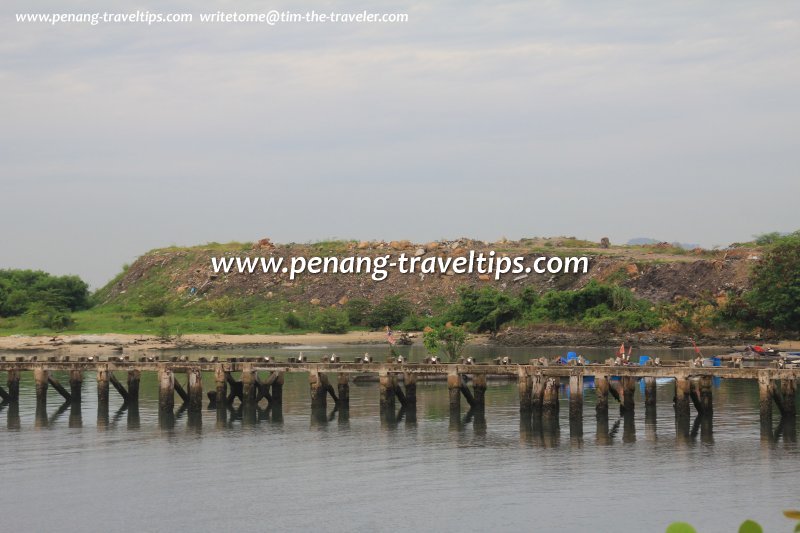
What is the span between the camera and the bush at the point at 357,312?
12250 centimetres

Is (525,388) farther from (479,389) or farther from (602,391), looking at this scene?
(602,391)

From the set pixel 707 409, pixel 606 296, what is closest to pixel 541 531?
pixel 707 409

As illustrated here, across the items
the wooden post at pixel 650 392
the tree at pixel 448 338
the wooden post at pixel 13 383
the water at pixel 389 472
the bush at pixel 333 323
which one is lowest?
the water at pixel 389 472

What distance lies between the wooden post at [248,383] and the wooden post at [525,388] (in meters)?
13.3

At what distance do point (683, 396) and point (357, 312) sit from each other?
74.5 metres

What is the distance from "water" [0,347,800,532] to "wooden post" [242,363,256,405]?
904 millimetres

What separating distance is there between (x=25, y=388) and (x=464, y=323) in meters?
50.9

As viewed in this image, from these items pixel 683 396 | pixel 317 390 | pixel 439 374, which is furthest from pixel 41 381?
pixel 683 396

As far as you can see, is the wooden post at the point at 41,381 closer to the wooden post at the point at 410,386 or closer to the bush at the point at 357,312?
the wooden post at the point at 410,386

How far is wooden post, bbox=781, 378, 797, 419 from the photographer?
48906 millimetres

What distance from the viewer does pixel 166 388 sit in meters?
56.2

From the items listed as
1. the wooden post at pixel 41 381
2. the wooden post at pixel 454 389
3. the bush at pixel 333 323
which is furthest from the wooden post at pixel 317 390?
the bush at pixel 333 323

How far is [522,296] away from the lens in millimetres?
115438

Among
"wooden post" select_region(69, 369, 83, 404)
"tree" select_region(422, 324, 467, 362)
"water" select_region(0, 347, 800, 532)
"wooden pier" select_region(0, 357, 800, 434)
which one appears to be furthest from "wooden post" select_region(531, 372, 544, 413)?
"wooden post" select_region(69, 369, 83, 404)
